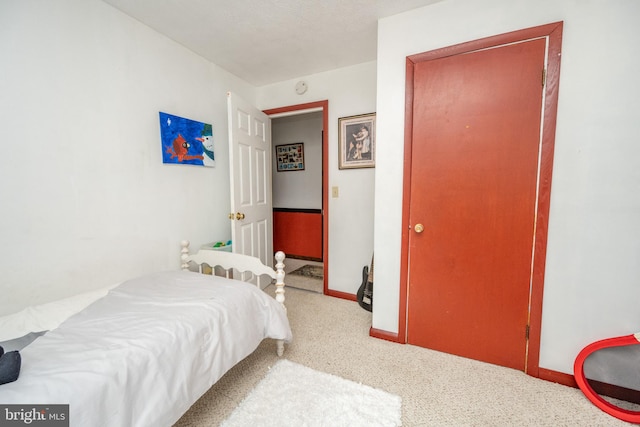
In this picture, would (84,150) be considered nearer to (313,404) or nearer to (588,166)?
(313,404)

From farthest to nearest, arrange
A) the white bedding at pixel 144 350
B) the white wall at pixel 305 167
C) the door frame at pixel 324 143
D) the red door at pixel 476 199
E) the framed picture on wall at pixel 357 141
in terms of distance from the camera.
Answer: the white wall at pixel 305 167
the door frame at pixel 324 143
the framed picture on wall at pixel 357 141
the red door at pixel 476 199
the white bedding at pixel 144 350

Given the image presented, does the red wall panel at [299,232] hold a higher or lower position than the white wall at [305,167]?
lower

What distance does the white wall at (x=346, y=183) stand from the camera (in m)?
2.58

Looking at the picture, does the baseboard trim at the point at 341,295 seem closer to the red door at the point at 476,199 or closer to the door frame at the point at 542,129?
the red door at the point at 476,199

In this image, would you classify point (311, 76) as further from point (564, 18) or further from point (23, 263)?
point (23, 263)

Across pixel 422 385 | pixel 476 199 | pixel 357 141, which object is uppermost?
pixel 357 141

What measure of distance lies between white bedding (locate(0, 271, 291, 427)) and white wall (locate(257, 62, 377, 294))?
4.39 ft

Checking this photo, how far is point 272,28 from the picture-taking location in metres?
1.95

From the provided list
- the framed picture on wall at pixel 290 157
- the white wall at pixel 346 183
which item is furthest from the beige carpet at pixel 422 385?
the framed picture on wall at pixel 290 157

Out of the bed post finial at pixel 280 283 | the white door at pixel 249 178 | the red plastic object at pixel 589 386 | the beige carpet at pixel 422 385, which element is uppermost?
the white door at pixel 249 178

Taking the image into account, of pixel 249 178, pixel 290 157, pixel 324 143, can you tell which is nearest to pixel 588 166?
pixel 324 143

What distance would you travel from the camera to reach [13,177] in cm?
131

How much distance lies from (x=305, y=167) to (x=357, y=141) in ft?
6.30

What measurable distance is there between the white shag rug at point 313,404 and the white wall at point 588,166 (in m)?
1.14
